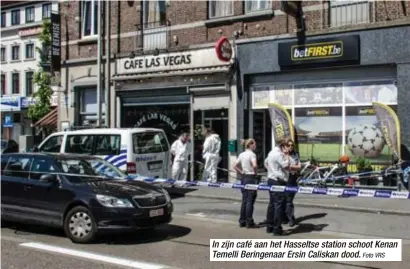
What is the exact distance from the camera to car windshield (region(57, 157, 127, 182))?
909 cm

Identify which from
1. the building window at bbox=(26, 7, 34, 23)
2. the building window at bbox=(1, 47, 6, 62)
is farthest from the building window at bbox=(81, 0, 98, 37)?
the building window at bbox=(1, 47, 6, 62)

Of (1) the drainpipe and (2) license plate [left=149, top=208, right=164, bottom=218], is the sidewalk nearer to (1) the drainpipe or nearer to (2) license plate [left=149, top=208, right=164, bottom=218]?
(2) license plate [left=149, top=208, right=164, bottom=218]

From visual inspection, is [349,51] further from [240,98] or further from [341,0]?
[240,98]

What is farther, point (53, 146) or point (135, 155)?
point (53, 146)

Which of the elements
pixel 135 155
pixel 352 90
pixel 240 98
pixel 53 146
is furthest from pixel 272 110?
pixel 53 146

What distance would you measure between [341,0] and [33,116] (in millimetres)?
26008

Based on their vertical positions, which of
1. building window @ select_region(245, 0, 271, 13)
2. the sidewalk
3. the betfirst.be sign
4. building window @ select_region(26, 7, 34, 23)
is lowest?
the sidewalk

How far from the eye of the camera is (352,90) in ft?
49.9

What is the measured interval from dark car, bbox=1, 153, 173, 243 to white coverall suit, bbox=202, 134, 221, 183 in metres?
6.50

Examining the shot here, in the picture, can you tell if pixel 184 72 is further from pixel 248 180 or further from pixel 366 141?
pixel 248 180

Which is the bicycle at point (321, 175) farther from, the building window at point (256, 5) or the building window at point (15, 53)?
the building window at point (15, 53)

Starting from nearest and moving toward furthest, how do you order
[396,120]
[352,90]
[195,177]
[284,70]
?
[396,120]
[352,90]
[284,70]
[195,177]

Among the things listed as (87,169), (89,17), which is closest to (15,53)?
(89,17)

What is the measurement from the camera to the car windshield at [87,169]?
9.09 m
